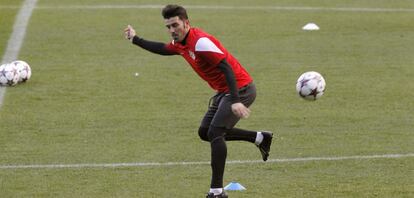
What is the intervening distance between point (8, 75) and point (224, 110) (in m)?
7.33

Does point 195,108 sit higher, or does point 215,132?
point 215,132

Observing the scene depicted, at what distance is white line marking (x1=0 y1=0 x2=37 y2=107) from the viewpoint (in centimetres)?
1911

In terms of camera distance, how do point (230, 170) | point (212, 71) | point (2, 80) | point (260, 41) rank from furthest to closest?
1. point (260, 41)
2. point (2, 80)
3. point (230, 170)
4. point (212, 71)

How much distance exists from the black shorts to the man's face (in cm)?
71

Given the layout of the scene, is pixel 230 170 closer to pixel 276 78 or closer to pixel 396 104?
pixel 396 104

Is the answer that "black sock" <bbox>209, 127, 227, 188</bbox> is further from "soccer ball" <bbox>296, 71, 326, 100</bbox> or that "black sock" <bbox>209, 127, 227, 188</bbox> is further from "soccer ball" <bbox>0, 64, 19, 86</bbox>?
"soccer ball" <bbox>0, 64, 19, 86</bbox>

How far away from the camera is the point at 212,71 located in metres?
9.41

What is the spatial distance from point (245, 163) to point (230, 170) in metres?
0.41

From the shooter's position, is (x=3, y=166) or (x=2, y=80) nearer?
(x=3, y=166)

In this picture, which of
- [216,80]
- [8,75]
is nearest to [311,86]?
[216,80]

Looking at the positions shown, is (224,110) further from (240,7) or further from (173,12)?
(240,7)

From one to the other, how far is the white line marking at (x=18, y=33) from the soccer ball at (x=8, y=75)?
0.13 m

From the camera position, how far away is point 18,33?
2231 centimetres

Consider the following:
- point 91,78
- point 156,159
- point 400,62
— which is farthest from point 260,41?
point 156,159
